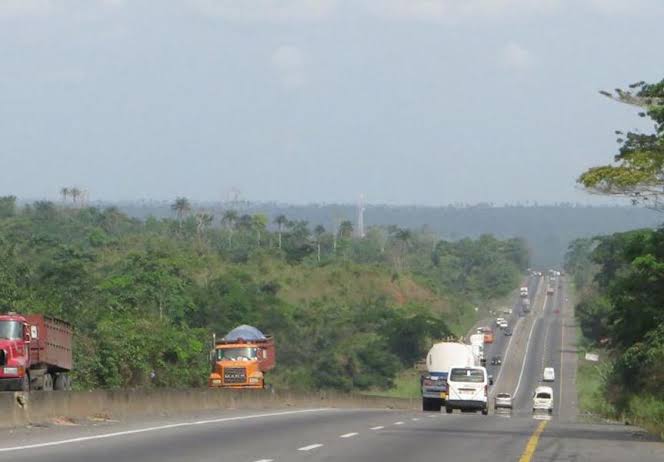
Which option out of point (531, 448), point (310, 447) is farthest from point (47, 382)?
point (531, 448)

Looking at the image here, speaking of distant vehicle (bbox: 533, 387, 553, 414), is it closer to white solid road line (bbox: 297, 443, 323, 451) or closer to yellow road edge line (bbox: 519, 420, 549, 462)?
yellow road edge line (bbox: 519, 420, 549, 462)

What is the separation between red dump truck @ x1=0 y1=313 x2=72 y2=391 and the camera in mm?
35166

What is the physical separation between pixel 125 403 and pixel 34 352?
3.27 meters

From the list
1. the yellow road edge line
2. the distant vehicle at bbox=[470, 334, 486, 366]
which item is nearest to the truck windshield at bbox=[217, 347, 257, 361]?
the distant vehicle at bbox=[470, 334, 486, 366]

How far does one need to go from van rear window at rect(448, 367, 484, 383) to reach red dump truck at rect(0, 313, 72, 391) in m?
18.3

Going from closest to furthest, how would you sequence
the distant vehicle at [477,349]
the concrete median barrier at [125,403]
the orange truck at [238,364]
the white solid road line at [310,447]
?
the white solid road line at [310,447], the concrete median barrier at [125,403], the orange truck at [238,364], the distant vehicle at [477,349]

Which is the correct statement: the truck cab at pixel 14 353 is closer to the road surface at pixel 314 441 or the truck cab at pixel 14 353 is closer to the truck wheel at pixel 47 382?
the truck wheel at pixel 47 382

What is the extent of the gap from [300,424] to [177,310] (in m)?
65.1

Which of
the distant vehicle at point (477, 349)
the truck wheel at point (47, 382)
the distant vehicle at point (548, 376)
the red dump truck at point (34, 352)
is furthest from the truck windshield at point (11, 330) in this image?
the distant vehicle at point (548, 376)

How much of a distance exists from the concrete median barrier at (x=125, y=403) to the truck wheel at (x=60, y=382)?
3.11 metres

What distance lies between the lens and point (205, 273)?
447ft

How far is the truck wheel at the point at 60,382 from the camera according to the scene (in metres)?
40.1

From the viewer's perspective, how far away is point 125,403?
115ft

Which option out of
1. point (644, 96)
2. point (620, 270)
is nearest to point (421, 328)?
point (620, 270)
